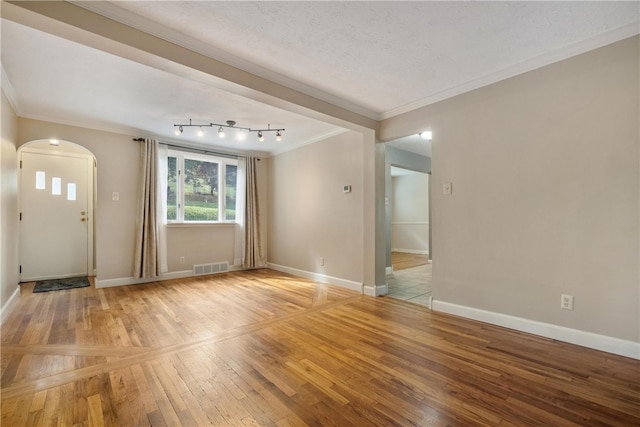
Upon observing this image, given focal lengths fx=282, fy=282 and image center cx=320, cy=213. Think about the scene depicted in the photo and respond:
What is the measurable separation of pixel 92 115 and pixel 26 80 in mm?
1055

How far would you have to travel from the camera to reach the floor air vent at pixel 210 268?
5.37m

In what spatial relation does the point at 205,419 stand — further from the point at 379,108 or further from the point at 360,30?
the point at 379,108

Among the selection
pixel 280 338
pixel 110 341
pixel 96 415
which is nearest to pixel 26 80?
pixel 110 341

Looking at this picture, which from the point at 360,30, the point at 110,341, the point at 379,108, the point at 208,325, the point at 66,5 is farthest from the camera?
the point at 379,108

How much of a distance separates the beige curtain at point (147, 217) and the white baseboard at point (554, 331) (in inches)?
178

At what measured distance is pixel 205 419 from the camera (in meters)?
1.50

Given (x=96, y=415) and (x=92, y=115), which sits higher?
(x=92, y=115)

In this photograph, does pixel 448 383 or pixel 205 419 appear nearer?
pixel 205 419

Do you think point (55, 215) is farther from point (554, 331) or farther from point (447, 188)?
point (554, 331)

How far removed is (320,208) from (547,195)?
319 cm

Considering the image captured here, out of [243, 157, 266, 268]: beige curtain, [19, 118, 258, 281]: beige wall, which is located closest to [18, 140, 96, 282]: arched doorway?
[19, 118, 258, 281]: beige wall

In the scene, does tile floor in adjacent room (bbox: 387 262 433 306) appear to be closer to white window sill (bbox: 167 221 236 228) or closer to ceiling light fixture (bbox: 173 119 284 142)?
ceiling light fixture (bbox: 173 119 284 142)

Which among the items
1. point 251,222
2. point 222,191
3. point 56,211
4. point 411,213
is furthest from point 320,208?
point 411,213

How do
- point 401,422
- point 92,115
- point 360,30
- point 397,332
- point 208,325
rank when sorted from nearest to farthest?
point 401,422
point 360,30
point 397,332
point 208,325
point 92,115
